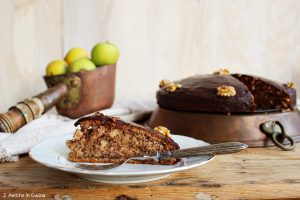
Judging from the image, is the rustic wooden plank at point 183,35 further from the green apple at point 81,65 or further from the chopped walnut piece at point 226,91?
the chopped walnut piece at point 226,91

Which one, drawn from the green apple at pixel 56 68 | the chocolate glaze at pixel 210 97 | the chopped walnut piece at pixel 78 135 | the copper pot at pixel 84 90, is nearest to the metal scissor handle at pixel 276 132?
the chocolate glaze at pixel 210 97

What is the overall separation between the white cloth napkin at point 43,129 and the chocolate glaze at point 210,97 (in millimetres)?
189

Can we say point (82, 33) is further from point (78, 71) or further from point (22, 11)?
point (78, 71)

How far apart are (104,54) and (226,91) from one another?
604 mm

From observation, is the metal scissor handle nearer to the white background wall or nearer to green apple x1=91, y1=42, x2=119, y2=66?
green apple x1=91, y1=42, x2=119, y2=66

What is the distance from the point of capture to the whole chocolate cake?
1498 millimetres

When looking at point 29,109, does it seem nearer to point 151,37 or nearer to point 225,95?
point 225,95

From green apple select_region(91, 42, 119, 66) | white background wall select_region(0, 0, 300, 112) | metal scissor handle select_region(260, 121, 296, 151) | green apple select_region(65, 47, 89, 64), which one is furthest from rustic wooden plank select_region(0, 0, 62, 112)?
metal scissor handle select_region(260, 121, 296, 151)

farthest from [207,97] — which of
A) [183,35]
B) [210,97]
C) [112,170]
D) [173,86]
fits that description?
[183,35]

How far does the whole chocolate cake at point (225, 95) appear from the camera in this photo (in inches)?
59.0

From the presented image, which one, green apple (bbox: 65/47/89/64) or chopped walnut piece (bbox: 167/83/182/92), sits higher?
green apple (bbox: 65/47/89/64)

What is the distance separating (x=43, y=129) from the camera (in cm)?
152

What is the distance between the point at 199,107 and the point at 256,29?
91 cm

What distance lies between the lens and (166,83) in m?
1.69
